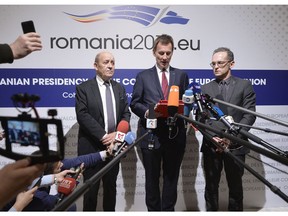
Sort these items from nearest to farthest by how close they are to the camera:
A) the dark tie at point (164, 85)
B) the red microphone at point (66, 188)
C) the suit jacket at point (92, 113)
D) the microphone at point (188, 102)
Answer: the microphone at point (188, 102)
the red microphone at point (66, 188)
the suit jacket at point (92, 113)
the dark tie at point (164, 85)

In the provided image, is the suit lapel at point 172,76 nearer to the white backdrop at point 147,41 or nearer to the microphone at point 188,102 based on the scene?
the white backdrop at point 147,41

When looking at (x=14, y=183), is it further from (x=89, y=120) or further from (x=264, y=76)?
(x=264, y=76)

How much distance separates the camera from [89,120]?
2557 mm

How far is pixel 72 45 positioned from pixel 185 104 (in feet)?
4.99

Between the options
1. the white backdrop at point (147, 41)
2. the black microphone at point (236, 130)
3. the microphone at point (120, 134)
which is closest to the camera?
the black microphone at point (236, 130)

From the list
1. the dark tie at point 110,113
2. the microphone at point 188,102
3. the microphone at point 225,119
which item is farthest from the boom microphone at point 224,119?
the dark tie at point 110,113

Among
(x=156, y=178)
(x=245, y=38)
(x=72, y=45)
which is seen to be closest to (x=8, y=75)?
(x=72, y=45)

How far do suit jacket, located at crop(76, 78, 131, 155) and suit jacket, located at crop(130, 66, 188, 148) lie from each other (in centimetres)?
11

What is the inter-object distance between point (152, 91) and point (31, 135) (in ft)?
6.63

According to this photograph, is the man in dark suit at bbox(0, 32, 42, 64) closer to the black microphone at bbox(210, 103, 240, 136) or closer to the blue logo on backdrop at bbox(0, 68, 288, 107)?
the black microphone at bbox(210, 103, 240, 136)

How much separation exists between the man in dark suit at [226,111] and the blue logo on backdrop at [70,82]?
0.78ft

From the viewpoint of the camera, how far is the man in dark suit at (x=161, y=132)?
104 inches

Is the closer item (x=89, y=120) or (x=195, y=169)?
(x=89, y=120)

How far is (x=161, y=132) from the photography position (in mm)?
2619
